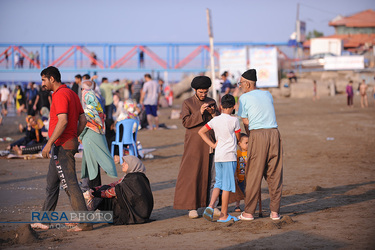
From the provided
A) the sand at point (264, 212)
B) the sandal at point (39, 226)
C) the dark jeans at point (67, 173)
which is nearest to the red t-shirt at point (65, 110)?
the dark jeans at point (67, 173)

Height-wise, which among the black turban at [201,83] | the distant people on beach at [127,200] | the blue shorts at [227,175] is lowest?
the distant people on beach at [127,200]

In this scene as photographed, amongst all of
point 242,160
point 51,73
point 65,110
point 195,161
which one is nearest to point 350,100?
point 242,160

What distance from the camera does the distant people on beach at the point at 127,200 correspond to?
6.22 meters

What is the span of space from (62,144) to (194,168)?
167 centimetres

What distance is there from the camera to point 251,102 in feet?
20.1

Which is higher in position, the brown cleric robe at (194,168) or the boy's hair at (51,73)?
the boy's hair at (51,73)

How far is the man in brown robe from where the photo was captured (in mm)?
6438

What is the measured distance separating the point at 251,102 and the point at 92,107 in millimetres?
2530

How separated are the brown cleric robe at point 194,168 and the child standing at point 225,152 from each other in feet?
0.96

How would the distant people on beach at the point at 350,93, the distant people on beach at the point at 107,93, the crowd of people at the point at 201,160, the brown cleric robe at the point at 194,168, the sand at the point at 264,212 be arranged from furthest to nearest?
the distant people on beach at the point at 350,93 < the distant people on beach at the point at 107,93 < the brown cleric robe at the point at 194,168 < the crowd of people at the point at 201,160 < the sand at the point at 264,212

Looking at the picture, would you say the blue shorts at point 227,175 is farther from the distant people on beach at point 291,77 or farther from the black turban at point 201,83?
the distant people on beach at point 291,77

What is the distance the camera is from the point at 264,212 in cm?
682

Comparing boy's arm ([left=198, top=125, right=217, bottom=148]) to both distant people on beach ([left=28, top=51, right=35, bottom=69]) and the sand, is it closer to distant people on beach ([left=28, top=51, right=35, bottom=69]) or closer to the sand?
the sand

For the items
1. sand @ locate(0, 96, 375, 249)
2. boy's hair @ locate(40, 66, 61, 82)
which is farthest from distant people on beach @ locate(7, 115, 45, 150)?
boy's hair @ locate(40, 66, 61, 82)
